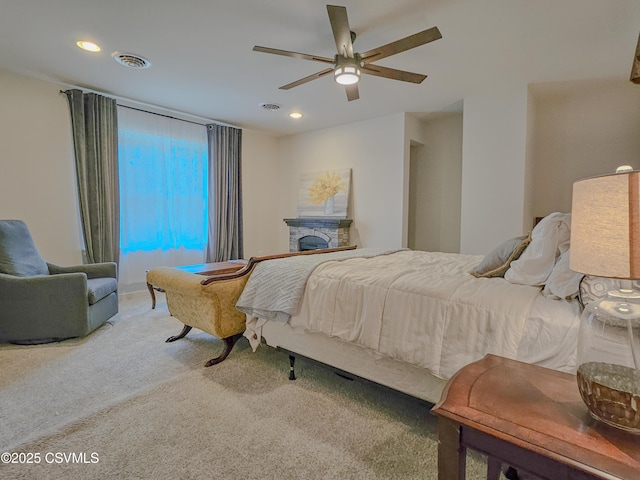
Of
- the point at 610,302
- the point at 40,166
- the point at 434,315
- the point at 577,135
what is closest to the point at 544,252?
the point at 434,315

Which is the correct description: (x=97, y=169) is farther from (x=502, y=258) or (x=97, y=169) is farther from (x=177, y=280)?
(x=502, y=258)

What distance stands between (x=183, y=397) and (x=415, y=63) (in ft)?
11.0

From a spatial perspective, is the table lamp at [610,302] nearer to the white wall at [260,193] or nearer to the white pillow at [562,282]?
the white pillow at [562,282]

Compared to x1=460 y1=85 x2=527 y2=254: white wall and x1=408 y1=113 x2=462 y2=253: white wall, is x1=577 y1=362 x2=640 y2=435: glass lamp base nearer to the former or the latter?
x1=460 y1=85 x2=527 y2=254: white wall

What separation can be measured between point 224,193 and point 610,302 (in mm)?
5174

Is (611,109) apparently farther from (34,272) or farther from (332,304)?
(34,272)

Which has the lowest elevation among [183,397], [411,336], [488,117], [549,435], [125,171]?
[183,397]

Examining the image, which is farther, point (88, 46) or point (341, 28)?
point (88, 46)

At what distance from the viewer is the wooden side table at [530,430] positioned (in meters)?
0.65

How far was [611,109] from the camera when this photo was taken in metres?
3.71

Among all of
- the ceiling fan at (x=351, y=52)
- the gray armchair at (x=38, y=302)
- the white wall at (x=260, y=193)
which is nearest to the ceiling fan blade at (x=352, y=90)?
the ceiling fan at (x=351, y=52)

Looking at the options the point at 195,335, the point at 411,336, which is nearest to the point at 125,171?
the point at 195,335

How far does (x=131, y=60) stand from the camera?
3.14 metres

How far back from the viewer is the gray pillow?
1.86 m
